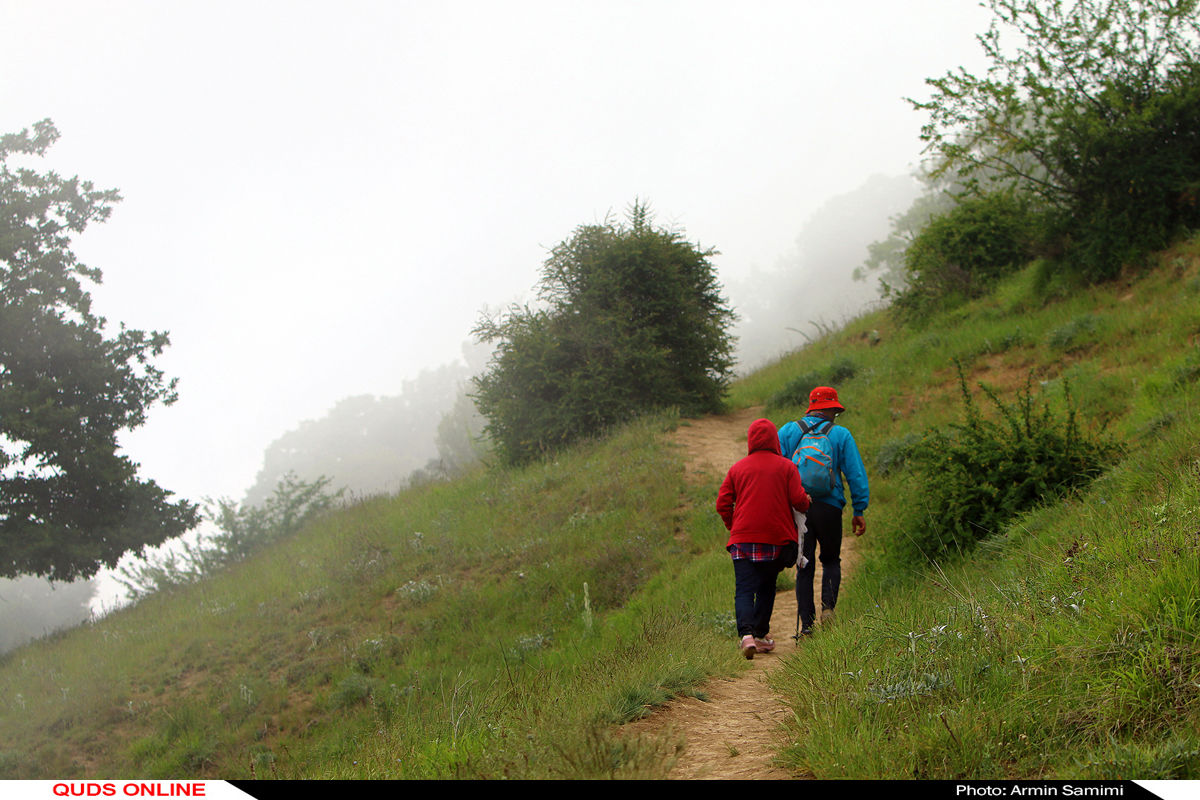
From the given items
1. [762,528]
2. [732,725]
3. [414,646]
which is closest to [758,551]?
[762,528]

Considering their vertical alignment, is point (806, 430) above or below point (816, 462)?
Answer: above

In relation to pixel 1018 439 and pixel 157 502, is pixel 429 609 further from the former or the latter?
pixel 157 502

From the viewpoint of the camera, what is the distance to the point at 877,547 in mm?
7902

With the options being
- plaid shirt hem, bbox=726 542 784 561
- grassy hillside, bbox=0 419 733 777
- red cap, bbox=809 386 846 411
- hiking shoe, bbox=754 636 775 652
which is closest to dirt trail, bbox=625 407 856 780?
hiking shoe, bbox=754 636 775 652

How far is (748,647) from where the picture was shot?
5.53 metres

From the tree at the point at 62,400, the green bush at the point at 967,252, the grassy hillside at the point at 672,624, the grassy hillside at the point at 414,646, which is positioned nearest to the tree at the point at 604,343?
the grassy hillside at the point at 672,624

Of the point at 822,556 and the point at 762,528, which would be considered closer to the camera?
the point at 762,528

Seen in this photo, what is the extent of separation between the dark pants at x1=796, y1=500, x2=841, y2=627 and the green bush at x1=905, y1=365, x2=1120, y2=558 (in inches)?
48.9

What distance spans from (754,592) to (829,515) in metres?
0.92

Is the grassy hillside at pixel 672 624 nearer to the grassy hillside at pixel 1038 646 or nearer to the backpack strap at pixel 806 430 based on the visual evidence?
the grassy hillside at pixel 1038 646

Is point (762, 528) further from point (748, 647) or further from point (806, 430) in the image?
point (806, 430)

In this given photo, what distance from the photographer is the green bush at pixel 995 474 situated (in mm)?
6676

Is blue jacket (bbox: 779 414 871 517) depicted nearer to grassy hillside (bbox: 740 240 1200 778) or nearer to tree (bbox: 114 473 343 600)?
grassy hillside (bbox: 740 240 1200 778)

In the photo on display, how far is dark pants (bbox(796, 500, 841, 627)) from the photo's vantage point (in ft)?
19.4
